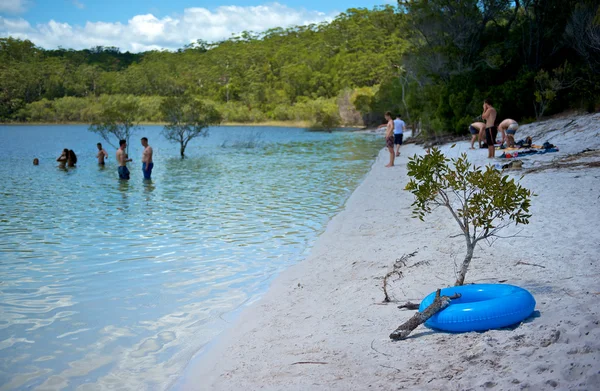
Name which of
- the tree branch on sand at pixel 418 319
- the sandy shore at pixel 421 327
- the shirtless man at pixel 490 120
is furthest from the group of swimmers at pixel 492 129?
the tree branch on sand at pixel 418 319

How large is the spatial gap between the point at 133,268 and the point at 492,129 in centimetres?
1275

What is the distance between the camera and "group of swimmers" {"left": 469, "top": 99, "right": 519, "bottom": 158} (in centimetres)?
1653

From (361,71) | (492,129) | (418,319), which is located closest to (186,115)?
(492,129)

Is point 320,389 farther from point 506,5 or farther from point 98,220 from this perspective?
point 506,5

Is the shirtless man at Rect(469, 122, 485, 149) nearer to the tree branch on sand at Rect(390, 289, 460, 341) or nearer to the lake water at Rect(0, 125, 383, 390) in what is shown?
the lake water at Rect(0, 125, 383, 390)

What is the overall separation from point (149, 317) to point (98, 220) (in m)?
7.36

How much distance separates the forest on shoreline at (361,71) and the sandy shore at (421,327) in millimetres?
12446

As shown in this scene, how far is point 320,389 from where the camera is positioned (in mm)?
3793

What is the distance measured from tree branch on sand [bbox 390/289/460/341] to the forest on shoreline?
15453mm

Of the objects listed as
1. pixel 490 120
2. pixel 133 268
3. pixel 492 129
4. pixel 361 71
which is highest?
pixel 361 71

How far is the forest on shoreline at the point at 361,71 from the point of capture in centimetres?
2836

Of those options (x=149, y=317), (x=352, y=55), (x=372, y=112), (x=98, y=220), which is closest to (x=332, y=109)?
(x=372, y=112)

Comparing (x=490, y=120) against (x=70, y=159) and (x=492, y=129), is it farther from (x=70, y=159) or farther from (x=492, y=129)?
(x=70, y=159)

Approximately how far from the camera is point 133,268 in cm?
834
